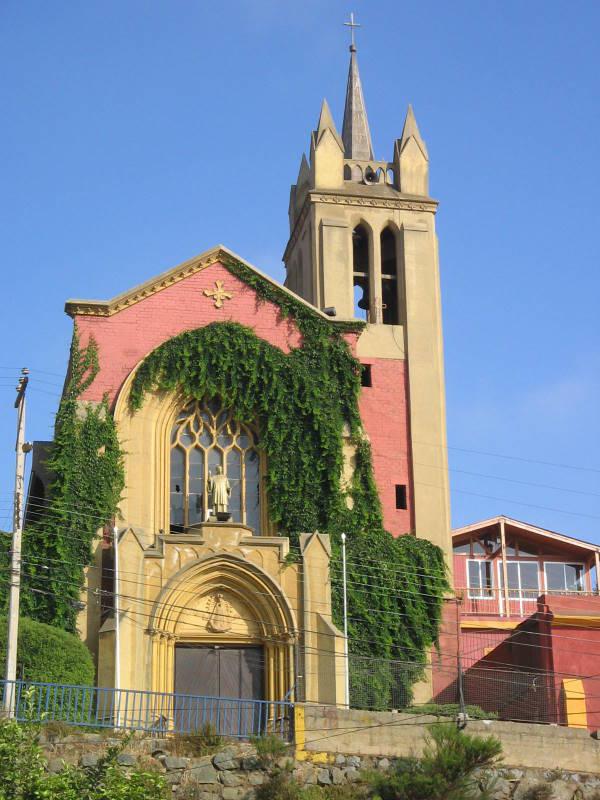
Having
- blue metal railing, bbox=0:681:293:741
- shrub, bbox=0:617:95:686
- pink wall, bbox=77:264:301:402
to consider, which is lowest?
blue metal railing, bbox=0:681:293:741

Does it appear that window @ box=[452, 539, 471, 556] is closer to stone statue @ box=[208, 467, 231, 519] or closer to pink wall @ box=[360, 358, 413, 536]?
pink wall @ box=[360, 358, 413, 536]

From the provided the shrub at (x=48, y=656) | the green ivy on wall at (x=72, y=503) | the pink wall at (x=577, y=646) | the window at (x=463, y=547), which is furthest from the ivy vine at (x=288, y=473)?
the window at (x=463, y=547)

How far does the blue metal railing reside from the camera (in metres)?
32.2

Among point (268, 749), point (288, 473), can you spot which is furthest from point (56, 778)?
point (288, 473)

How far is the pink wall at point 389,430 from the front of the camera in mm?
44469

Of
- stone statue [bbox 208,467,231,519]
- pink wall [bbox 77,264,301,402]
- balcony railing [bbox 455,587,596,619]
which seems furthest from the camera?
balcony railing [bbox 455,587,596,619]

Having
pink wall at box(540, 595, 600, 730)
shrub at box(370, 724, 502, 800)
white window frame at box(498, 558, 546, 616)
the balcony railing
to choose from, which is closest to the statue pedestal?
pink wall at box(540, 595, 600, 730)

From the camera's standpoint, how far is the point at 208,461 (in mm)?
43344

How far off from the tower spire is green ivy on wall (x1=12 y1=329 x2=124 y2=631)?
47.6 feet

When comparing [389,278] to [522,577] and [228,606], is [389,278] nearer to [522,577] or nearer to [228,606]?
[522,577]

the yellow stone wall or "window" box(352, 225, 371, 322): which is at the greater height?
"window" box(352, 225, 371, 322)

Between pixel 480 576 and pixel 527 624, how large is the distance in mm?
10190

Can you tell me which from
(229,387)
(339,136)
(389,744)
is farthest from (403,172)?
(389,744)

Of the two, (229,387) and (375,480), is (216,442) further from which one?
(375,480)
